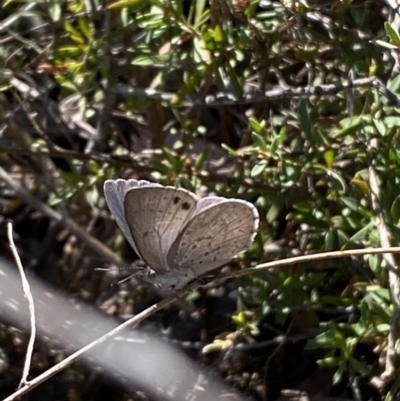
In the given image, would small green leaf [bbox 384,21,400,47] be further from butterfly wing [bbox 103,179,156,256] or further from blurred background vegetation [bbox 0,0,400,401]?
butterfly wing [bbox 103,179,156,256]

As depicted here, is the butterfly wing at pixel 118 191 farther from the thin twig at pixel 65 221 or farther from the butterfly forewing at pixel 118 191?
the thin twig at pixel 65 221

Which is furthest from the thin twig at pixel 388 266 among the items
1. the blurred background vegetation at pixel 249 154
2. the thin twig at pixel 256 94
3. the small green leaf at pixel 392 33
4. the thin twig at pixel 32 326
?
the thin twig at pixel 32 326

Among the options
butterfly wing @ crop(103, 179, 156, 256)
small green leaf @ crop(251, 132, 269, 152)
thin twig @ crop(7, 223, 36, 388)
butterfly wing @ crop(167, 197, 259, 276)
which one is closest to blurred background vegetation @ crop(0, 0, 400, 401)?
small green leaf @ crop(251, 132, 269, 152)

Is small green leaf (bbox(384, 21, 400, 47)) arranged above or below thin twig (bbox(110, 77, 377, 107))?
above

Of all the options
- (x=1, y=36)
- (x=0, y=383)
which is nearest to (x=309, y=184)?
(x=1, y=36)

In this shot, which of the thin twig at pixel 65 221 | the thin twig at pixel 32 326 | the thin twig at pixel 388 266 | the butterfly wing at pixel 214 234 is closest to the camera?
the thin twig at pixel 32 326

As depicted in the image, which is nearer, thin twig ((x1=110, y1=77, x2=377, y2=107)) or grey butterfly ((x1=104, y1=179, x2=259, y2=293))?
grey butterfly ((x1=104, y1=179, x2=259, y2=293))

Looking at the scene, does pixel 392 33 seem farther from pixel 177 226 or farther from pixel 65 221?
pixel 65 221
